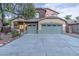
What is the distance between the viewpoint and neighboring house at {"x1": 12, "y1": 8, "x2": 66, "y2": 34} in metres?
8.57

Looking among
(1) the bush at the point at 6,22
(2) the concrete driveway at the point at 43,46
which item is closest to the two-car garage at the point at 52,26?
(2) the concrete driveway at the point at 43,46

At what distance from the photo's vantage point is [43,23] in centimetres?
866

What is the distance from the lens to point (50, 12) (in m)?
8.57

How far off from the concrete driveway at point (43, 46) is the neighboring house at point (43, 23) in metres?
0.16

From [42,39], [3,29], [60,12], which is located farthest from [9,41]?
[60,12]

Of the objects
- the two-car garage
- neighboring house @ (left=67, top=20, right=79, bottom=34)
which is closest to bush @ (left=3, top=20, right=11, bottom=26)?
the two-car garage

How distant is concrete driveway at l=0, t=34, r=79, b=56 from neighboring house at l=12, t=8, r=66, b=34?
0.16 metres

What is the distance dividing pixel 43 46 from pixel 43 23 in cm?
64

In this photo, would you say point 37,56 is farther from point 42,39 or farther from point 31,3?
point 31,3

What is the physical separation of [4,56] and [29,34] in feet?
3.09

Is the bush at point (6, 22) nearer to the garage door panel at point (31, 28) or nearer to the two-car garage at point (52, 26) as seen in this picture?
the garage door panel at point (31, 28)

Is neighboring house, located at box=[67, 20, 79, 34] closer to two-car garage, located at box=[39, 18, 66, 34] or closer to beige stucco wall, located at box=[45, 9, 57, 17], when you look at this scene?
two-car garage, located at box=[39, 18, 66, 34]

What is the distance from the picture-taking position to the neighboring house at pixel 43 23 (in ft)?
28.1

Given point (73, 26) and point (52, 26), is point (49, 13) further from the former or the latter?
point (73, 26)
